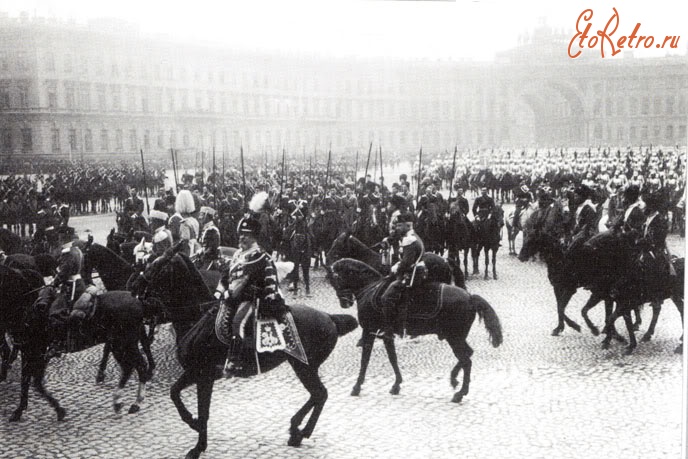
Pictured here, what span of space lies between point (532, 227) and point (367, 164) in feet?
7.12

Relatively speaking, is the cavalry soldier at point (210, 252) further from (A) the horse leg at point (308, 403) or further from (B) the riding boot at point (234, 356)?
(A) the horse leg at point (308, 403)

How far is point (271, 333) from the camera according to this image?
18.9 feet

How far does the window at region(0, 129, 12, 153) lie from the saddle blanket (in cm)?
239

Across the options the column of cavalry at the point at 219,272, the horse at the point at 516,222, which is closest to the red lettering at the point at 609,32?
the column of cavalry at the point at 219,272

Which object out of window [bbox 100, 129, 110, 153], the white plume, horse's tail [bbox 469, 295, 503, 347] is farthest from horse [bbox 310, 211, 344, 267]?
the white plume

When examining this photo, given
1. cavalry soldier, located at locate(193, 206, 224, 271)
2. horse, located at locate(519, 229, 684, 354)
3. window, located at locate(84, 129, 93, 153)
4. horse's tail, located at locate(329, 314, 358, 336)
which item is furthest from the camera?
horse, located at locate(519, 229, 684, 354)

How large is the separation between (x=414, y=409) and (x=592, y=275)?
3012 mm

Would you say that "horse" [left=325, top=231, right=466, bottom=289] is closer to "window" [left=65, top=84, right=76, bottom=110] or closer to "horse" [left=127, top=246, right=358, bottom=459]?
"horse" [left=127, top=246, right=358, bottom=459]

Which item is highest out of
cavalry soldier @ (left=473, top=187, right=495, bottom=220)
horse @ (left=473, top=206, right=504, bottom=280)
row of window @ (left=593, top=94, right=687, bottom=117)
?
row of window @ (left=593, top=94, right=687, bottom=117)

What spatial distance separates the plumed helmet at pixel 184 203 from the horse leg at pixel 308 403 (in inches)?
90.1

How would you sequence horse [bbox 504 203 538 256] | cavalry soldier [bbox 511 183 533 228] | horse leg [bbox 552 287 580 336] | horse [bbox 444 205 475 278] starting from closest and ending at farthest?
horse leg [bbox 552 287 580 336] < horse [bbox 444 205 475 278] < horse [bbox 504 203 538 256] < cavalry soldier [bbox 511 183 533 228]

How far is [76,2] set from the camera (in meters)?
6.11

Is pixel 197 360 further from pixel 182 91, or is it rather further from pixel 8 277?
pixel 182 91

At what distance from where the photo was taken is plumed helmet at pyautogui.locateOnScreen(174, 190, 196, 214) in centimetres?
726
